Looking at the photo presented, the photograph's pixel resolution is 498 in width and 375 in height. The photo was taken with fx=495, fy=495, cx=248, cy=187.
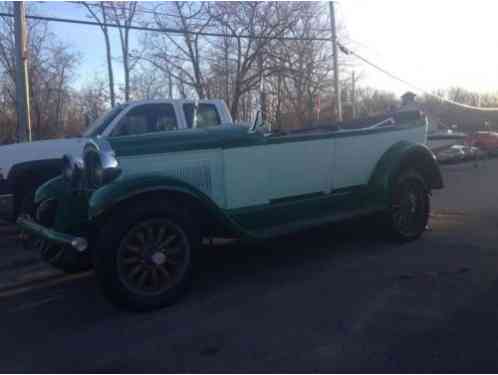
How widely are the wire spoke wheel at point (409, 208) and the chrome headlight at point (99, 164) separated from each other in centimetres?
344

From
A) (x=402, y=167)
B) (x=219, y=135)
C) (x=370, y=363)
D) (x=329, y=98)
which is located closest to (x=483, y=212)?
(x=402, y=167)

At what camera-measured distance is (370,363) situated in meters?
3.14

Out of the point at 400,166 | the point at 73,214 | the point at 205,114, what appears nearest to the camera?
the point at 73,214

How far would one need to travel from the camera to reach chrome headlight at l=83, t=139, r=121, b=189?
4105 millimetres

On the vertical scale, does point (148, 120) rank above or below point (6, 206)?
above

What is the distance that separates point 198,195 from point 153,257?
659 millimetres

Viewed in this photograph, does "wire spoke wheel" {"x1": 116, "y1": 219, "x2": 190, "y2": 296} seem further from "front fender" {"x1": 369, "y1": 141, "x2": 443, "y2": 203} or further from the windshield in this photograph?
the windshield

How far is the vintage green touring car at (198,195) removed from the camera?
4.08m

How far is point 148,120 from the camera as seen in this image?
24.0 feet

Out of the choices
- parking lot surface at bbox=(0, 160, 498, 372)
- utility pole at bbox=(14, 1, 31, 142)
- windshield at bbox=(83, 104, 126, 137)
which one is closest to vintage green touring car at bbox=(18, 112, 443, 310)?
parking lot surface at bbox=(0, 160, 498, 372)

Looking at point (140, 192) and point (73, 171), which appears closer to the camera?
point (140, 192)

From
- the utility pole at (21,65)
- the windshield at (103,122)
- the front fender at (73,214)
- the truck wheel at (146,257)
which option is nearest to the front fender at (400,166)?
the truck wheel at (146,257)

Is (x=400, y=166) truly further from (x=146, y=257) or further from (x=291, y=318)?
(x=146, y=257)

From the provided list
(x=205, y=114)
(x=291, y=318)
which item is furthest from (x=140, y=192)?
(x=205, y=114)
